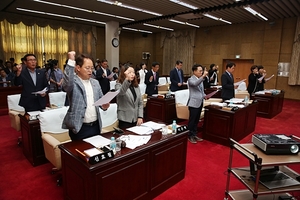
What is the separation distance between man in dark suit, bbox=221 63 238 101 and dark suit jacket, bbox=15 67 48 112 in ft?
11.2

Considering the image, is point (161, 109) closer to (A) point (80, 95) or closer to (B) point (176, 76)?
(B) point (176, 76)

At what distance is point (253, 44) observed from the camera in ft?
30.7

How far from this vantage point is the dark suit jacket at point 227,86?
13.8 feet

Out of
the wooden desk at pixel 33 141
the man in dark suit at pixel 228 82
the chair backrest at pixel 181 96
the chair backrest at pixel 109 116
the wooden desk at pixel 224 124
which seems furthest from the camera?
the chair backrest at pixel 181 96

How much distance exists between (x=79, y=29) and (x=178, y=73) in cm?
754

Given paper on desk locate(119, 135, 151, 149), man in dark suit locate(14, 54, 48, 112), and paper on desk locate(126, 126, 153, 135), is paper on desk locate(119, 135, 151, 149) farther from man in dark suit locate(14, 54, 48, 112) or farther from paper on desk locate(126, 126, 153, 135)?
man in dark suit locate(14, 54, 48, 112)

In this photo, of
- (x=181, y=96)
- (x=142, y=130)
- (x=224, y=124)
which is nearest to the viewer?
(x=142, y=130)

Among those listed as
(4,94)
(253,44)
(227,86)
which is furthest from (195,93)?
(253,44)

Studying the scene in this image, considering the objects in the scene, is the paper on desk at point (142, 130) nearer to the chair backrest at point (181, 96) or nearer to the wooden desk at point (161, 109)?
the chair backrest at point (181, 96)

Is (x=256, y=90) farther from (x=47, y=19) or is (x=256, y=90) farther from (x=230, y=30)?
(x=47, y=19)

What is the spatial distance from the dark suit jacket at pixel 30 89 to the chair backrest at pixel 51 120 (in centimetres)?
84

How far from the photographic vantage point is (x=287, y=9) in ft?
23.4

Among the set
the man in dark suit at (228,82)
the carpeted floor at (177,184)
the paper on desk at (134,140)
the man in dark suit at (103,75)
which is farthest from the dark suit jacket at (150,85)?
the paper on desk at (134,140)

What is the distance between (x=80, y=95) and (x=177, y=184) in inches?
62.8
